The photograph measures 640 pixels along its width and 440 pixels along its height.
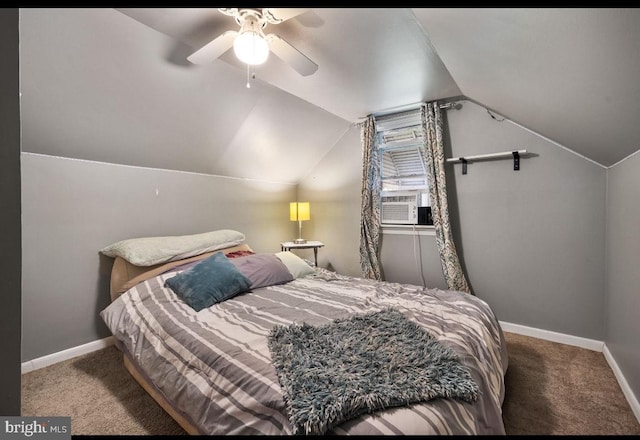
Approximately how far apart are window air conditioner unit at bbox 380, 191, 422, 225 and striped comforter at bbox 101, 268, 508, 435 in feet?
3.94

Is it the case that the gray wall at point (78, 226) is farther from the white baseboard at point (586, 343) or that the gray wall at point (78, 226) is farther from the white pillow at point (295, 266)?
the white baseboard at point (586, 343)

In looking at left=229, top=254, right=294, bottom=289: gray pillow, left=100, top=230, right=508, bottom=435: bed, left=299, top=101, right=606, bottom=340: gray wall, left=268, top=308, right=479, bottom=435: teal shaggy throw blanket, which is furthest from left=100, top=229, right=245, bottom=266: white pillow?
left=299, top=101, right=606, bottom=340: gray wall

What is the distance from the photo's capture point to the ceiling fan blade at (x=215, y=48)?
1539 millimetres

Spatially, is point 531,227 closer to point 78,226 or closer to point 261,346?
point 261,346

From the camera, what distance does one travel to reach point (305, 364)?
1.10 m

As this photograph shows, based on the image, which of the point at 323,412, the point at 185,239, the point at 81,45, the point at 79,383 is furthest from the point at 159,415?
the point at 81,45

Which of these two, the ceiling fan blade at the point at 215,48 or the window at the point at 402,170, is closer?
the ceiling fan blade at the point at 215,48

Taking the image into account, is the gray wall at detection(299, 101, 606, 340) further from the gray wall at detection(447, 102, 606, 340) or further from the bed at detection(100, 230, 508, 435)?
the bed at detection(100, 230, 508, 435)

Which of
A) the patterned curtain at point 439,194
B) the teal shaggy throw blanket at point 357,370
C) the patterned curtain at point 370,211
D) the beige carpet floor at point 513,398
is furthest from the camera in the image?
the patterned curtain at point 370,211

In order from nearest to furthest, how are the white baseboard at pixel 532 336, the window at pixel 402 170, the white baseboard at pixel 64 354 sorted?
the white baseboard at pixel 532 336 < the white baseboard at pixel 64 354 < the window at pixel 402 170

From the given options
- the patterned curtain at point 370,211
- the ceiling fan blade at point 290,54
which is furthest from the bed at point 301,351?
the ceiling fan blade at point 290,54

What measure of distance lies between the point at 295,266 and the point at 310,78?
68.2 inches

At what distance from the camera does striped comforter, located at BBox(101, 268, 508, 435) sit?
94cm

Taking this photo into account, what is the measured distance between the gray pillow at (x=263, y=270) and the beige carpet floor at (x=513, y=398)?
99 centimetres
